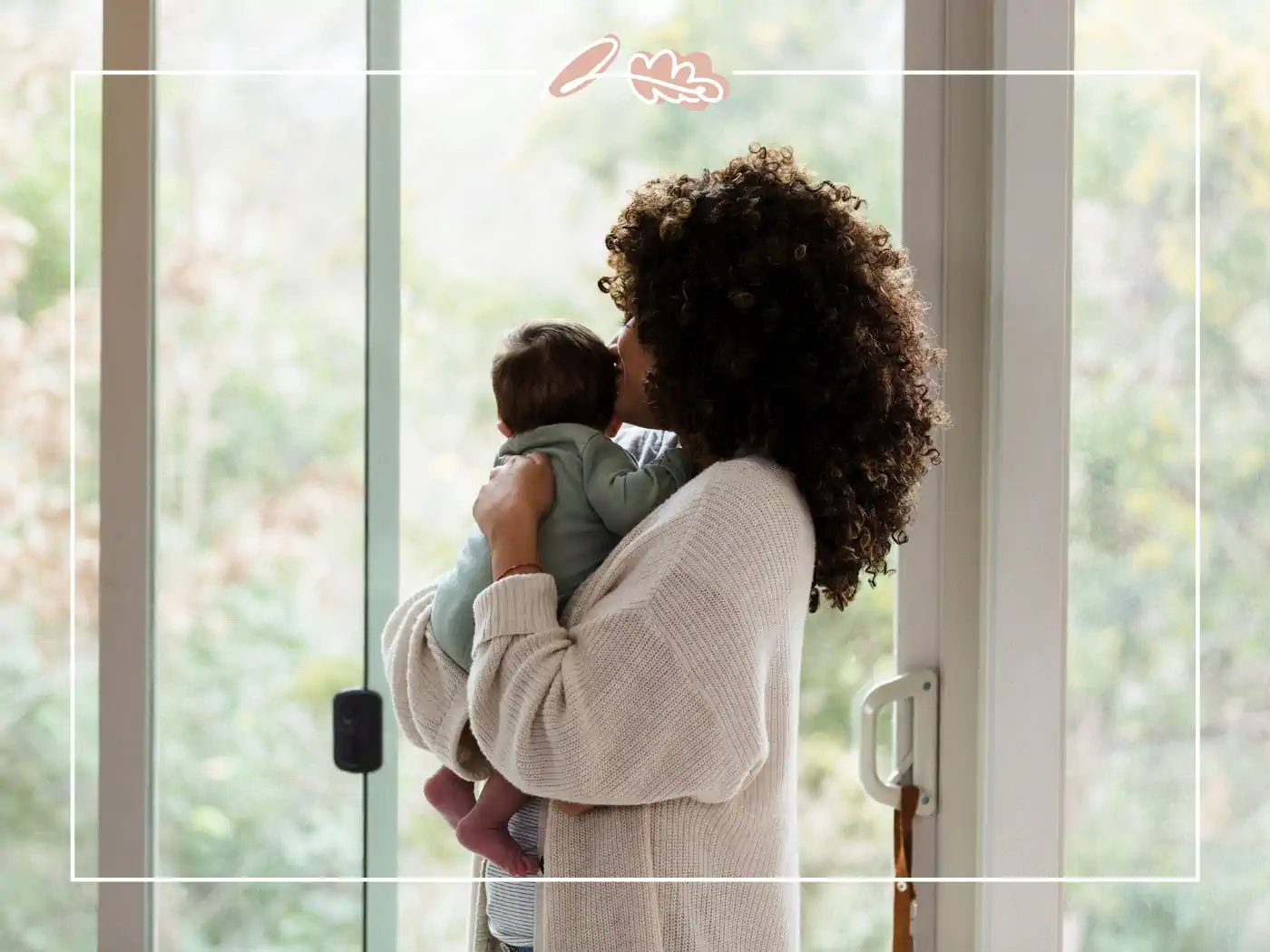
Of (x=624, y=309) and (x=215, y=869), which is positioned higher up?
(x=624, y=309)

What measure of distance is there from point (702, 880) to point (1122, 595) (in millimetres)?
638

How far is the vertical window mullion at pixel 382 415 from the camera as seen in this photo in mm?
1248

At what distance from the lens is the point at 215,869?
131 cm

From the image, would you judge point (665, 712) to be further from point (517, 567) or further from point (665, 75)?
point (665, 75)

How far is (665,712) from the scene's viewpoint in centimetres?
86

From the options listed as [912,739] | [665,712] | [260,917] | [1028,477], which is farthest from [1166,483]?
[260,917]

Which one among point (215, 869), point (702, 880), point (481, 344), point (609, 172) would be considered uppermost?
point (609, 172)

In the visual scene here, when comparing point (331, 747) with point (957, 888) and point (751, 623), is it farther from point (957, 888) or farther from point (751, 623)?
point (957, 888)

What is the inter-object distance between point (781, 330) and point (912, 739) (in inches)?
23.0

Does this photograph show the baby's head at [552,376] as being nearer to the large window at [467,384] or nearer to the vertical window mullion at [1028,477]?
the large window at [467,384]

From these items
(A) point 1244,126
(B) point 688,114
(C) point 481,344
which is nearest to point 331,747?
(C) point 481,344

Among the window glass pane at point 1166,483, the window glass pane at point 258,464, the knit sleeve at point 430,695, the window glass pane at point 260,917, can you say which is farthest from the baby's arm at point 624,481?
the window glass pane at point 260,917

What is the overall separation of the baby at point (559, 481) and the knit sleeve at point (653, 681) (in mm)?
104
